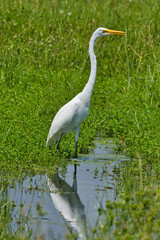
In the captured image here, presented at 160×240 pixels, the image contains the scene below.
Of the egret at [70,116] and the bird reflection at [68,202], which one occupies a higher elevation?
the egret at [70,116]

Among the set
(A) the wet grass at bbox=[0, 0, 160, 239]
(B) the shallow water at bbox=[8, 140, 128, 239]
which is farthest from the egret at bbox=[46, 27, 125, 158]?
(B) the shallow water at bbox=[8, 140, 128, 239]

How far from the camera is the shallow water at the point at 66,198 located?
156 inches

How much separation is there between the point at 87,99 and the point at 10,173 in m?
1.69

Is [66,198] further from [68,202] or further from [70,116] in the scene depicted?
[70,116]

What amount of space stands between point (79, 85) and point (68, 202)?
4.47 metres

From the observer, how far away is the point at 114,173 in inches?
225

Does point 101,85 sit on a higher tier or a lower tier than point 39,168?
higher

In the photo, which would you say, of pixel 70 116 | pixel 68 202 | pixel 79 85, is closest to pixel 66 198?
pixel 68 202

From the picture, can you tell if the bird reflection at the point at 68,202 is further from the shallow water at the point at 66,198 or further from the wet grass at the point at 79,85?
the wet grass at the point at 79,85

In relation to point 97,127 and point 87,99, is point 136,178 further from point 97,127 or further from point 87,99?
point 97,127

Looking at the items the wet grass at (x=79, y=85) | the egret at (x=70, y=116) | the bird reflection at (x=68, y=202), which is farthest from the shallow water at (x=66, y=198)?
the egret at (x=70, y=116)

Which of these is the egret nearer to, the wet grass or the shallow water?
the wet grass

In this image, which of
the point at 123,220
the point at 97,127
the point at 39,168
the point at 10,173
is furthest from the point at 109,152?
the point at 123,220

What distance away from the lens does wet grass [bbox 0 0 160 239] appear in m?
5.45
